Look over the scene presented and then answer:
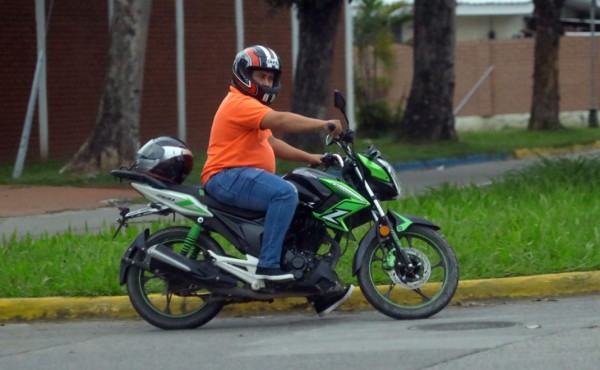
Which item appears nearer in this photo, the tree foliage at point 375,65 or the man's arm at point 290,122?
the man's arm at point 290,122

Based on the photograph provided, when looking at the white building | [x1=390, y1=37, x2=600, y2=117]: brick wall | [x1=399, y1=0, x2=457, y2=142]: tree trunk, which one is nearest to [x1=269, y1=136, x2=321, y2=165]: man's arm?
[x1=399, y1=0, x2=457, y2=142]: tree trunk

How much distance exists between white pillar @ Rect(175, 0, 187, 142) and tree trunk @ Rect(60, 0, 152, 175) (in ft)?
18.8

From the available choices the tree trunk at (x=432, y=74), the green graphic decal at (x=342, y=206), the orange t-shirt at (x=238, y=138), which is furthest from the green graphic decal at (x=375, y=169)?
the tree trunk at (x=432, y=74)

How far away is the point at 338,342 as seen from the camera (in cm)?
780

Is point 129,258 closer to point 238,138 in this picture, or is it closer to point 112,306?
point 112,306

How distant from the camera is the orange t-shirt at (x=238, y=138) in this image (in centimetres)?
832

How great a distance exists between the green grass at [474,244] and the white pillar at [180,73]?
12331mm

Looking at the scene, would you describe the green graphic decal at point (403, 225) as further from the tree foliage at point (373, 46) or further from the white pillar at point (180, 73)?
the tree foliage at point (373, 46)

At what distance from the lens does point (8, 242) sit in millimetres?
11289

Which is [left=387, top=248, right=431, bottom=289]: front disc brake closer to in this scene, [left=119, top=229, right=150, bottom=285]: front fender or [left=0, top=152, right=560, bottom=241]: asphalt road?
[left=119, top=229, right=150, bottom=285]: front fender

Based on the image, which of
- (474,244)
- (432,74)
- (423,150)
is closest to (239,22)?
(432,74)

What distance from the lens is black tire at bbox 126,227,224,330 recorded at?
28.0ft

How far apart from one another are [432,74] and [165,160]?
1688 cm

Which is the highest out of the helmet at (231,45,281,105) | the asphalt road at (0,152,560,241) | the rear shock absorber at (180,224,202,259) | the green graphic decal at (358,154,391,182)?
the helmet at (231,45,281,105)
